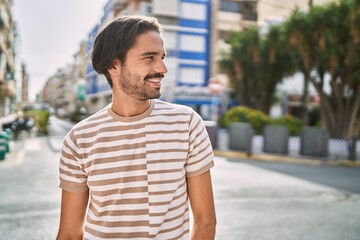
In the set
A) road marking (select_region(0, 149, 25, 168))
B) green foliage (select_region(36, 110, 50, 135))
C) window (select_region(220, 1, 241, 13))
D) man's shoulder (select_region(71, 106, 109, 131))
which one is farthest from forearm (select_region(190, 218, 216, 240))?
window (select_region(220, 1, 241, 13))

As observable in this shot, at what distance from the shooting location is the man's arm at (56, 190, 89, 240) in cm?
160

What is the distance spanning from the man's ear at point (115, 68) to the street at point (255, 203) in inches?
139

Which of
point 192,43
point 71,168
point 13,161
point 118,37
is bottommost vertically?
point 13,161

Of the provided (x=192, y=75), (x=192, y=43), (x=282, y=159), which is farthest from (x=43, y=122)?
(x=192, y=43)

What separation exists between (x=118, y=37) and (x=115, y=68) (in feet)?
0.44

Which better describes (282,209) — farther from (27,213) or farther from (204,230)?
(204,230)

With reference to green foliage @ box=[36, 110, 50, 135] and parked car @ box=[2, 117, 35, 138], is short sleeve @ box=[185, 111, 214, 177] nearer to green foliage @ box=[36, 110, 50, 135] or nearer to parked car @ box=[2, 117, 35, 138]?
parked car @ box=[2, 117, 35, 138]

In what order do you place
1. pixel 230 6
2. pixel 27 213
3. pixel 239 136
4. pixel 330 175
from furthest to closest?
pixel 230 6, pixel 239 136, pixel 330 175, pixel 27 213

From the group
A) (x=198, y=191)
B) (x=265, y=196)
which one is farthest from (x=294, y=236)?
(x=198, y=191)

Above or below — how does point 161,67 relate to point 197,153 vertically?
above

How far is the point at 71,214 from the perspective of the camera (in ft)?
5.25

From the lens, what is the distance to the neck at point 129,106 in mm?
1592

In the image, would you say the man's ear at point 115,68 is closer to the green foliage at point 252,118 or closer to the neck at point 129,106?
the neck at point 129,106

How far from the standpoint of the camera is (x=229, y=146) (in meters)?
15.9
